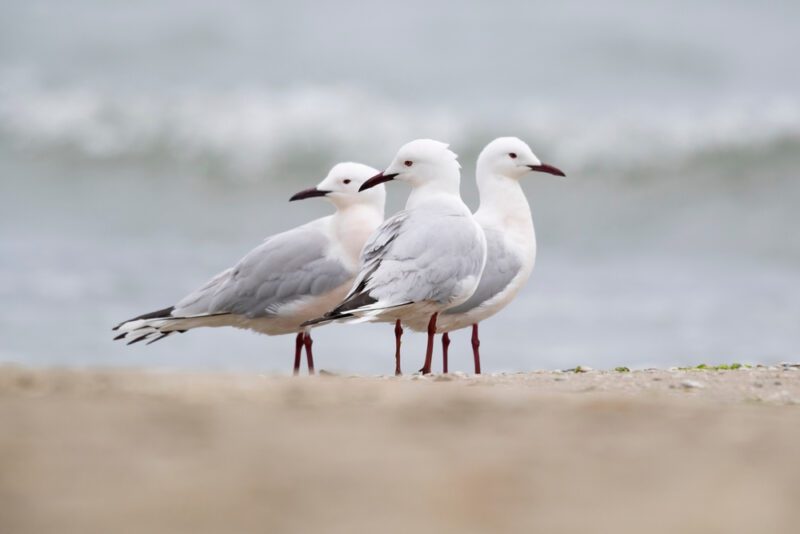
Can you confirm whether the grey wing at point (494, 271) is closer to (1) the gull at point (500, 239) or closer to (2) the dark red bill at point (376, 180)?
(1) the gull at point (500, 239)

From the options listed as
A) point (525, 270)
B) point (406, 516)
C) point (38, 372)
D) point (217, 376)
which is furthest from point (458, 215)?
point (406, 516)

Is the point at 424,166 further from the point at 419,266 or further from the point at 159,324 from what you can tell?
the point at 159,324

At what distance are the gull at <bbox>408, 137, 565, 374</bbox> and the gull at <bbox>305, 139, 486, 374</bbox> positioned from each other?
57 centimetres

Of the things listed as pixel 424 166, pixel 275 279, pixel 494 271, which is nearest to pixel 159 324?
pixel 275 279

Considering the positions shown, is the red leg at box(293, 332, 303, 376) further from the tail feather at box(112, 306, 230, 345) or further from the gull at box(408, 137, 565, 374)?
the gull at box(408, 137, 565, 374)

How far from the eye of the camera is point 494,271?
7.46 m

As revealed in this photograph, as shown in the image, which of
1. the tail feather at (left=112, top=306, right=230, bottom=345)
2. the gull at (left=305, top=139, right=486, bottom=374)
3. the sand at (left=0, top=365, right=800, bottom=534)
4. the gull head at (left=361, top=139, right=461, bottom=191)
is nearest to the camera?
the sand at (left=0, top=365, right=800, bottom=534)

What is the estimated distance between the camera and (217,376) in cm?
471

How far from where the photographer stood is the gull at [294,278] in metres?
7.19

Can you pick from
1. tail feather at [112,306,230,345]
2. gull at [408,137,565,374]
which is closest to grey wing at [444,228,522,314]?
gull at [408,137,565,374]

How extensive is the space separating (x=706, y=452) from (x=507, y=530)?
841 mm

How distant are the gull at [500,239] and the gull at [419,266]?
57 centimetres

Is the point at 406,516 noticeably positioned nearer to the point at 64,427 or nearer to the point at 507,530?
the point at 507,530

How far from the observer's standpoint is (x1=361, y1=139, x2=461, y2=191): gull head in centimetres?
700
